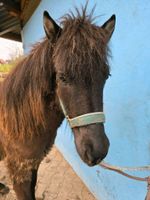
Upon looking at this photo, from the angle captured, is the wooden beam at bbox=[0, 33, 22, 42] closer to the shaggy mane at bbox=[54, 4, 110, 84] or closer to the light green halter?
the shaggy mane at bbox=[54, 4, 110, 84]

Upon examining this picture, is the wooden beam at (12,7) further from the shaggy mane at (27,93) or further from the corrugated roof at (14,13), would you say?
A: the shaggy mane at (27,93)

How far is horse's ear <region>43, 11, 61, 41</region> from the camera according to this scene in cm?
132

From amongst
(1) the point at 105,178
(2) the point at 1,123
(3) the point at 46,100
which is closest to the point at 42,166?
(1) the point at 105,178

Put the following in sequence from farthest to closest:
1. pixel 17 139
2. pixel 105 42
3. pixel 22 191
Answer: pixel 22 191 < pixel 17 139 < pixel 105 42

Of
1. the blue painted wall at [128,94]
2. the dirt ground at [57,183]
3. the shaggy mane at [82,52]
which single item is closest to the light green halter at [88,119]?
the shaggy mane at [82,52]

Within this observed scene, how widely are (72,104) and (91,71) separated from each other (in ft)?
0.61

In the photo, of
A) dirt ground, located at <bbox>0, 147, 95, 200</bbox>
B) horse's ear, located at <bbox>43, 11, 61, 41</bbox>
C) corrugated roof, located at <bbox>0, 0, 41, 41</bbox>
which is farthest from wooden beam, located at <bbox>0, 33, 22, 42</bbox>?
horse's ear, located at <bbox>43, 11, 61, 41</bbox>

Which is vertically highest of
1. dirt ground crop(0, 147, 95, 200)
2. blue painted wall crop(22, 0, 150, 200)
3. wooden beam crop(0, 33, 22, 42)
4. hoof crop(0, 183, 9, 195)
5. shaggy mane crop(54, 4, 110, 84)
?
shaggy mane crop(54, 4, 110, 84)

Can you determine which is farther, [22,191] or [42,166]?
[42,166]

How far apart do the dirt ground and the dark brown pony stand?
0.89m

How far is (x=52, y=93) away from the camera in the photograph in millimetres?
1509

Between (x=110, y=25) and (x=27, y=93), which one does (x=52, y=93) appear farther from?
(x=110, y=25)

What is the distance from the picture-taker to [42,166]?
3494mm

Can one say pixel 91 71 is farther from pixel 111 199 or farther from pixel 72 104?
pixel 111 199
